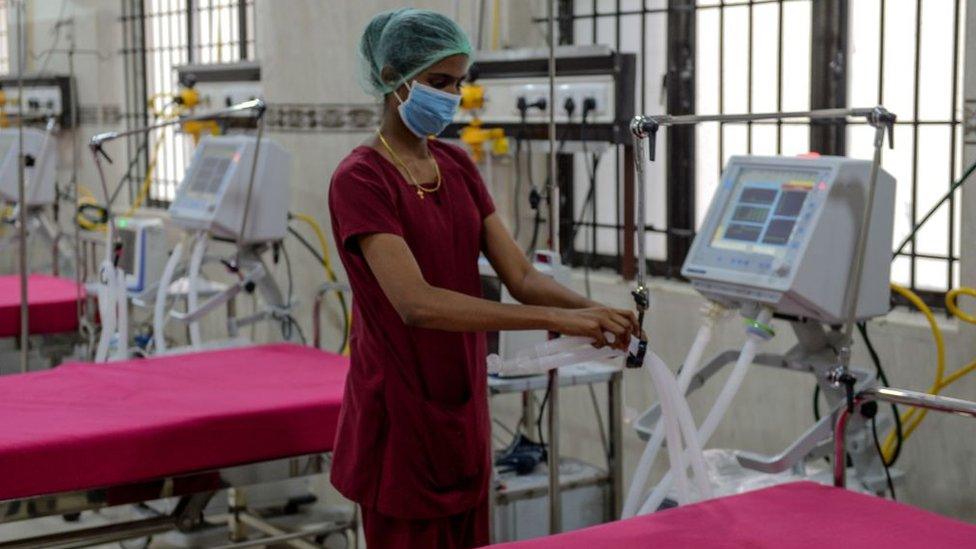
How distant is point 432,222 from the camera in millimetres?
2420

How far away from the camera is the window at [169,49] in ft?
18.7

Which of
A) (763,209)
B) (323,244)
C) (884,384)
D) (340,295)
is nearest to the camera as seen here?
(763,209)

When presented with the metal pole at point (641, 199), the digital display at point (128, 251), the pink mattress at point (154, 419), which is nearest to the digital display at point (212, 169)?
the digital display at point (128, 251)

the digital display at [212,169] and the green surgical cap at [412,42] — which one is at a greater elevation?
the green surgical cap at [412,42]

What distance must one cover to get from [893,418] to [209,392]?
1738 millimetres

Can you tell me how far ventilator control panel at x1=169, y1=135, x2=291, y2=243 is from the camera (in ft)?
14.6

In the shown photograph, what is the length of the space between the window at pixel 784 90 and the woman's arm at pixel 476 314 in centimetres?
171

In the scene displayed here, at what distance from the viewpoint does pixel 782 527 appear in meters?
2.30

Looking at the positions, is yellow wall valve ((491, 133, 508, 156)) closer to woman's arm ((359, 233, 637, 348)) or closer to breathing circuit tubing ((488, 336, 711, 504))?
breathing circuit tubing ((488, 336, 711, 504))

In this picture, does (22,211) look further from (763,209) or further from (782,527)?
(782,527)

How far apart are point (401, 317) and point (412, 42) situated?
1.65 ft

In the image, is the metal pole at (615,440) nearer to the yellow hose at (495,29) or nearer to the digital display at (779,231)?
the digital display at (779,231)

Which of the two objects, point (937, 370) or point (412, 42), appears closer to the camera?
point (412, 42)

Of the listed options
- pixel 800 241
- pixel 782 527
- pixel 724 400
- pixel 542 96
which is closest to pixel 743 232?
pixel 800 241
